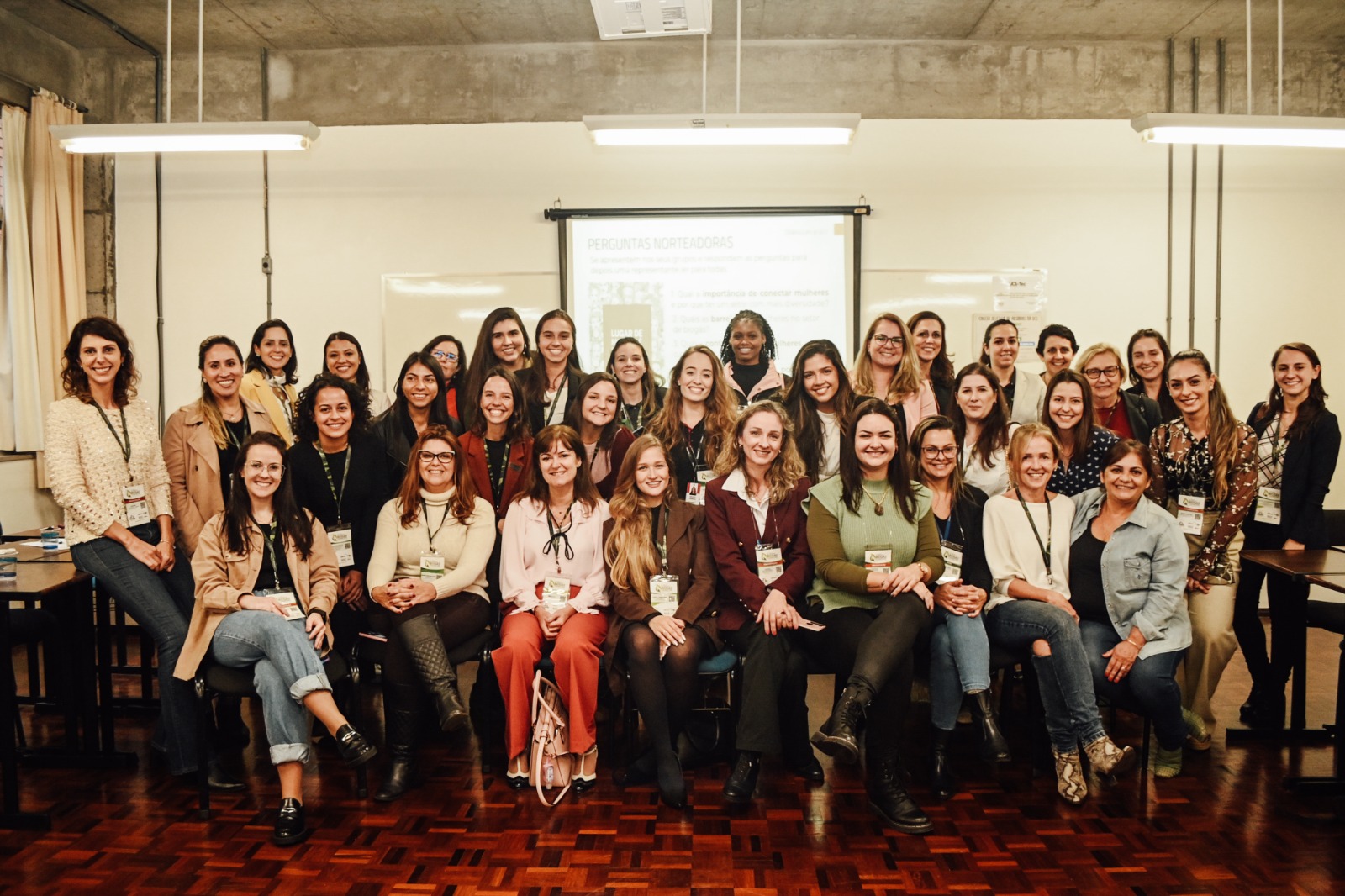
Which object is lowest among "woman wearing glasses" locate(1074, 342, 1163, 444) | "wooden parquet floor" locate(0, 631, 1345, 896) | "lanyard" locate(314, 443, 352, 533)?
"wooden parquet floor" locate(0, 631, 1345, 896)

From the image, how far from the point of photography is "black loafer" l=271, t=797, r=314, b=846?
2604mm

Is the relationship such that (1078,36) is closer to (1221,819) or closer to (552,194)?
(552,194)

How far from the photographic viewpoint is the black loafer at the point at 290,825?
2604mm

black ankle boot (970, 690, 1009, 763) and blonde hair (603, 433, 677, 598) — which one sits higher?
blonde hair (603, 433, 677, 598)

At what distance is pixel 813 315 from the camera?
5.46 m

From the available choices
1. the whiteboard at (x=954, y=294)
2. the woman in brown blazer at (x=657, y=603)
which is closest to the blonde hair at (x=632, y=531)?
the woman in brown blazer at (x=657, y=603)

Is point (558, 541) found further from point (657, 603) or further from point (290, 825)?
point (290, 825)

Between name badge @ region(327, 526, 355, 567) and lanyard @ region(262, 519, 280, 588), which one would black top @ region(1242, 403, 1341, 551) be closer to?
name badge @ region(327, 526, 355, 567)

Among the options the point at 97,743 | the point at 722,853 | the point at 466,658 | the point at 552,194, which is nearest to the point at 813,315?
the point at 552,194

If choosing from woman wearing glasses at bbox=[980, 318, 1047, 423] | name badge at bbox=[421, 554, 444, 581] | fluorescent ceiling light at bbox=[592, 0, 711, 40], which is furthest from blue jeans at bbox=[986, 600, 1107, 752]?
fluorescent ceiling light at bbox=[592, 0, 711, 40]

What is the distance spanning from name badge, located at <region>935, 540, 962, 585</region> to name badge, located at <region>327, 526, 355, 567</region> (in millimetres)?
2198

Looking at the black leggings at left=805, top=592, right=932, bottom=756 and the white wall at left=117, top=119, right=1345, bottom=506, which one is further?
the white wall at left=117, top=119, right=1345, bottom=506

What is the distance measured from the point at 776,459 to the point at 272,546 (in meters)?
1.81

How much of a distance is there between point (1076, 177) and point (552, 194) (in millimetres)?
3295
